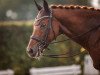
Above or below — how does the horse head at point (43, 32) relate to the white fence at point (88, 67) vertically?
above

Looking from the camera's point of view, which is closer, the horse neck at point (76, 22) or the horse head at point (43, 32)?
the horse head at point (43, 32)

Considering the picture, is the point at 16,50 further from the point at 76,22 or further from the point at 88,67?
the point at 76,22

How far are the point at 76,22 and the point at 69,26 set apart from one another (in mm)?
161

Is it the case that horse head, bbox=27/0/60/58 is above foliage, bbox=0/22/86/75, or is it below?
above

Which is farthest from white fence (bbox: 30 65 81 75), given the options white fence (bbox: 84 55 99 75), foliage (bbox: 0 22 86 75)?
white fence (bbox: 84 55 99 75)

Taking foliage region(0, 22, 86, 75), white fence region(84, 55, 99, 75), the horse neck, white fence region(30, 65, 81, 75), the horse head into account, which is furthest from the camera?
foliage region(0, 22, 86, 75)

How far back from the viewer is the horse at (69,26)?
819 centimetres

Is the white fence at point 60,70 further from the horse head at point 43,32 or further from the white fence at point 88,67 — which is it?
the horse head at point 43,32

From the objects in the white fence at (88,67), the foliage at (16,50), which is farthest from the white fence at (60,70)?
the white fence at (88,67)

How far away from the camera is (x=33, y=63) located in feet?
56.5

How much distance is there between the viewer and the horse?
8188 mm

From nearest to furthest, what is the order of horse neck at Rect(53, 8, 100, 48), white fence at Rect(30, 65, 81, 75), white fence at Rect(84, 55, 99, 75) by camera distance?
horse neck at Rect(53, 8, 100, 48) < white fence at Rect(84, 55, 99, 75) < white fence at Rect(30, 65, 81, 75)

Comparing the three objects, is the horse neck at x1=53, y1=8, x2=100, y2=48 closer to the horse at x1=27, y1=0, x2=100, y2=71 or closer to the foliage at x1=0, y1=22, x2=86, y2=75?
the horse at x1=27, y1=0, x2=100, y2=71

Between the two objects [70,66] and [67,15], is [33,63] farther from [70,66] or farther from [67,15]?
[67,15]
